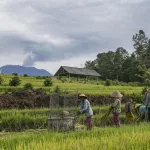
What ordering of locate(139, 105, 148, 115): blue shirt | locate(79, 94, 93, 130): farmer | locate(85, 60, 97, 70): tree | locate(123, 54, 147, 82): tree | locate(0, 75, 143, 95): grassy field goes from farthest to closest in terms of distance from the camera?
locate(85, 60, 97, 70): tree < locate(123, 54, 147, 82): tree < locate(0, 75, 143, 95): grassy field < locate(139, 105, 148, 115): blue shirt < locate(79, 94, 93, 130): farmer

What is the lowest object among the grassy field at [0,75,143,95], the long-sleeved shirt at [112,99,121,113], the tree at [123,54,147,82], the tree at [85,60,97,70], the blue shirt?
the blue shirt

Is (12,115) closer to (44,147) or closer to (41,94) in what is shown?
(41,94)

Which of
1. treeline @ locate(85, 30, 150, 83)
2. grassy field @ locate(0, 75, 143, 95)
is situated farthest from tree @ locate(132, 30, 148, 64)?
grassy field @ locate(0, 75, 143, 95)

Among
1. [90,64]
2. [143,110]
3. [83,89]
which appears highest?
[90,64]

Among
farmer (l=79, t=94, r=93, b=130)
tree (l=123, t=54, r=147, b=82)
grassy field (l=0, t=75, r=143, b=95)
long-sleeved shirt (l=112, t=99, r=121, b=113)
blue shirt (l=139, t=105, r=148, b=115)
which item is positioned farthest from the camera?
tree (l=123, t=54, r=147, b=82)

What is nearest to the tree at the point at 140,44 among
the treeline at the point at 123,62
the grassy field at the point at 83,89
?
the treeline at the point at 123,62

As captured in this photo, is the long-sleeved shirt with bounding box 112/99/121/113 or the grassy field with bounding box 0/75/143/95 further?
the grassy field with bounding box 0/75/143/95

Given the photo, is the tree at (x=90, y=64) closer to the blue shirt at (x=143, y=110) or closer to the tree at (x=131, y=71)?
the tree at (x=131, y=71)

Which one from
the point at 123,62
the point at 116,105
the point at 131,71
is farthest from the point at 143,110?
the point at 123,62

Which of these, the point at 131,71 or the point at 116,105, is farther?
the point at 131,71

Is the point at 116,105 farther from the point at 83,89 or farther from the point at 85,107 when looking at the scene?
the point at 83,89

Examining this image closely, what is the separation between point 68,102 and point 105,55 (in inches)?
2865

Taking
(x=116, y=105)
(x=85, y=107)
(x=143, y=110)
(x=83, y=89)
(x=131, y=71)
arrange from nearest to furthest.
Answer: (x=85, y=107) → (x=116, y=105) → (x=143, y=110) → (x=83, y=89) → (x=131, y=71)

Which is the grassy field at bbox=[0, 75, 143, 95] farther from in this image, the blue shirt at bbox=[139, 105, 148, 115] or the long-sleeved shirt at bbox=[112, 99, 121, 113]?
the long-sleeved shirt at bbox=[112, 99, 121, 113]
